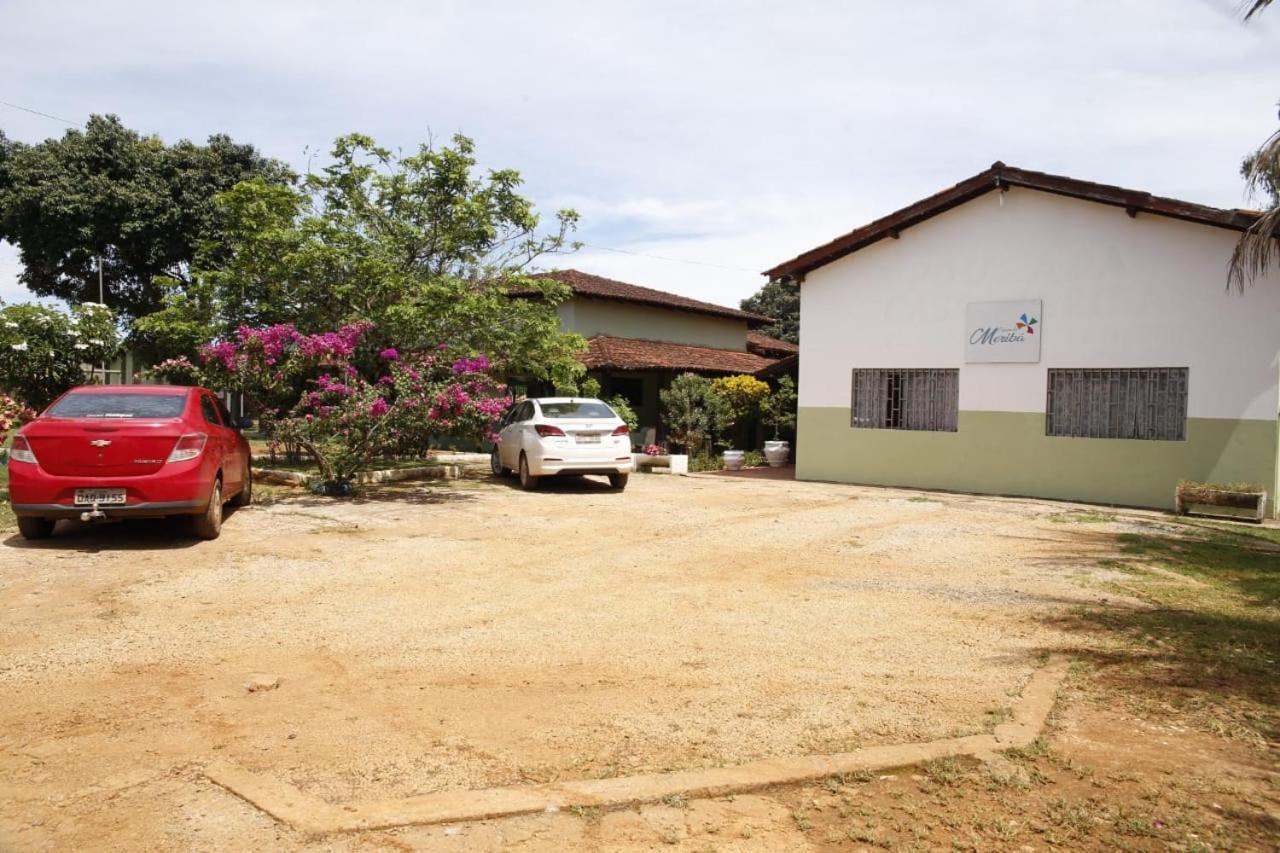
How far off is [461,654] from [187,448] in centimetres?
479

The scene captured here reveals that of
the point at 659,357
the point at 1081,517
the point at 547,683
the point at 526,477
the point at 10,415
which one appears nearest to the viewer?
the point at 547,683

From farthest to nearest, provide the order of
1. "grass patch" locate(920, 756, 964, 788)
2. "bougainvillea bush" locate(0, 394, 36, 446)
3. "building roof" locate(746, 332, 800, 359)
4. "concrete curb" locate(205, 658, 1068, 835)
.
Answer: "building roof" locate(746, 332, 800, 359) → "bougainvillea bush" locate(0, 394, 36, 446) → "grass patch" locate(920, 756, 964, 788) → "concrete curb" locate(205, 658, 1068, 835)

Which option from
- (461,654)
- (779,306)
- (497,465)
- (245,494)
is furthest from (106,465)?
(779,306)

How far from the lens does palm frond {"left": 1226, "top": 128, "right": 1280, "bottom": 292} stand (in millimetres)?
10023

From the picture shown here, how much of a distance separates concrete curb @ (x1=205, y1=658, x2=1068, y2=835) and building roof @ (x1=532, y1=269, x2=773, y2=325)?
65.6 ft

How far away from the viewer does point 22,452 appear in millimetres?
8602

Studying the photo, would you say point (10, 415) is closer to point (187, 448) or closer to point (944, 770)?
point (187, 448)

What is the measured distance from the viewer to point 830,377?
1777 cm

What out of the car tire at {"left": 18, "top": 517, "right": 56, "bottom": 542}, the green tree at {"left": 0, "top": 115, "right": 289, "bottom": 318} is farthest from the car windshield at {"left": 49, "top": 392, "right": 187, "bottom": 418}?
the green tree at {"left": 0, "top": 115, "right": 289, "bottom": 318}

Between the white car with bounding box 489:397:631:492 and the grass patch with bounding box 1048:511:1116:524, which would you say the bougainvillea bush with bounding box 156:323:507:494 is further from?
the grass patch with bounding box 1048:511:1116:524

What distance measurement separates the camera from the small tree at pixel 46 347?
1809cm

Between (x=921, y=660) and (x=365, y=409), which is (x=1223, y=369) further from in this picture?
(x=365, y=409)

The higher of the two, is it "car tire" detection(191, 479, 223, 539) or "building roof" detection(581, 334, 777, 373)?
"building roof" detection(581, 334, 777, 373)

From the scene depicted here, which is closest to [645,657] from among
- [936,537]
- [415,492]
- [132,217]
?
[936,537]
